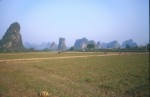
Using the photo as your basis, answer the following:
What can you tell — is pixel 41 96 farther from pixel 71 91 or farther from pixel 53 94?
pixel 71 91

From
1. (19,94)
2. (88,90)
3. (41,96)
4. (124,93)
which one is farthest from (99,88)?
(19,94)

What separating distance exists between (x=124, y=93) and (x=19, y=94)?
18.7 feet

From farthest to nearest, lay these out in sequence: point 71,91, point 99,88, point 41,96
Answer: point 99,88 < point 71,91 < point 41,96

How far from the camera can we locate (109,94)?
979 centimetres

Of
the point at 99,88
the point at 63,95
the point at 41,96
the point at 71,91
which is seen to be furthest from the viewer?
the point at 99,88

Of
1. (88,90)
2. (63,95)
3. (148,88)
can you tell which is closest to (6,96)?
(63,95)

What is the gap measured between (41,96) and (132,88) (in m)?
5.41

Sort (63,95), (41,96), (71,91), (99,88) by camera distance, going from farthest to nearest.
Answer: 1. (99,88)
2. (71,91)
3. (63,95)
4. (41,96)

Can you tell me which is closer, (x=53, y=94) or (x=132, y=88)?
(x=53, y=94)

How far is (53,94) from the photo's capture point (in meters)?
9.77

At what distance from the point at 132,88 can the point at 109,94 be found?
1884mm

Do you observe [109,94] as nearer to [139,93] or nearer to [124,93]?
[124,93]

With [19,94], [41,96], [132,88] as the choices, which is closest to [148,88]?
[132,88]

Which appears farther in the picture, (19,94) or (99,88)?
(99,88)
